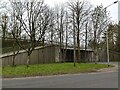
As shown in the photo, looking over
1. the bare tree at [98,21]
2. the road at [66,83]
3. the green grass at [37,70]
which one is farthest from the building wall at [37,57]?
the road at [66,83]

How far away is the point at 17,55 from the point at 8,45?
26.1 ft

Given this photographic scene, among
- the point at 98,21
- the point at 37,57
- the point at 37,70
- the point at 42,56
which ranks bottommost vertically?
the point at 37,70

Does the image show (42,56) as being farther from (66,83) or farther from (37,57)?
(66,83)

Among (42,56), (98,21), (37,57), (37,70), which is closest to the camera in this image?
(37,70)

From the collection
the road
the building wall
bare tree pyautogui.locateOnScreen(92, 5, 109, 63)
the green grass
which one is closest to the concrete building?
the building wall

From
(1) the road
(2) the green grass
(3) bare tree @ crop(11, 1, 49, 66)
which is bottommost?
(2) the green grass

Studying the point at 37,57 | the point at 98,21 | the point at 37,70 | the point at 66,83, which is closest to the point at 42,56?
the point at 37,57

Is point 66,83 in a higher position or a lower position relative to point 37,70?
higher

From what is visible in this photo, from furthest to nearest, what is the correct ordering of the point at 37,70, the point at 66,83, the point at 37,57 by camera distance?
1. the point at 37,57
2. the point at 37,70
3. the point at 66,83

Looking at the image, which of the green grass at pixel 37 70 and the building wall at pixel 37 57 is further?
the building wall at pixel 37 57

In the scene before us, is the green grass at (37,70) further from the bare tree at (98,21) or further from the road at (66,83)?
the bare tree at (98,21)

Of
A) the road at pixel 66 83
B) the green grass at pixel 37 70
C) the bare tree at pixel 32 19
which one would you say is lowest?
the green grass at pixel 37 70

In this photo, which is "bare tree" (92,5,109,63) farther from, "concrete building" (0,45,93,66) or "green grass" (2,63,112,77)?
"green grass" (2,63,112,77)

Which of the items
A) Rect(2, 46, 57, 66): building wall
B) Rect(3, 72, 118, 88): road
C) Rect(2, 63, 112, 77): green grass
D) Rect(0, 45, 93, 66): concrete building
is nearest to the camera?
Rect(3, 72, 118, 88): road
